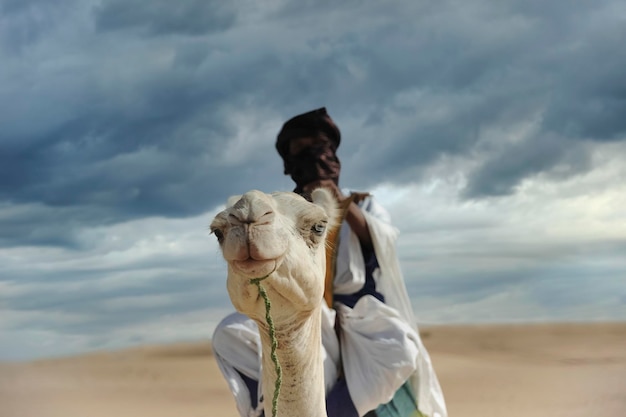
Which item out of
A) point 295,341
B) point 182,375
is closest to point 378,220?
point 295,341

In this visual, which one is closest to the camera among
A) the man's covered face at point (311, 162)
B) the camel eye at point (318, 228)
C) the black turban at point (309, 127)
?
the camel eye at point (318, 228)

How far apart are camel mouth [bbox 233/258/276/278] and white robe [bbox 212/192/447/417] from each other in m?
2.19

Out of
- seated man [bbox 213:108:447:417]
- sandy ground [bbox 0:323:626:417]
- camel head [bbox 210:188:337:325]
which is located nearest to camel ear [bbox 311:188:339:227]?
camel head [bbox 210:188:337:325]

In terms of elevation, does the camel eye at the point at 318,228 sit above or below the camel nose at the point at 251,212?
above

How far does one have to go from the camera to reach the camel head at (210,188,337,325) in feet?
8.34

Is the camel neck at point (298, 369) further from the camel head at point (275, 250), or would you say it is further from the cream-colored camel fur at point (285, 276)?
the camel head at point (275, 250)

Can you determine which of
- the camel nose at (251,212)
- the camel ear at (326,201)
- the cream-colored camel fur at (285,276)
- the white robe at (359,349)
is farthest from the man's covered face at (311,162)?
the camel nose at (251,212)

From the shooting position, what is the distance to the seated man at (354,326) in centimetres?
474

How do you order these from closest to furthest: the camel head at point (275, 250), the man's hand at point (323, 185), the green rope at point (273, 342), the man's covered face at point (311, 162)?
the camel head at point (275, 250), the green rope at point (273, 342), the man's hand at point (323, 185), the man's covered face at point (311, 162)

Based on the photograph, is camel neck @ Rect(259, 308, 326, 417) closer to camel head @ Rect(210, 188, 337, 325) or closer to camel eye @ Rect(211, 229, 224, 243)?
camel head @ Rect(210, 188, 337, 325)

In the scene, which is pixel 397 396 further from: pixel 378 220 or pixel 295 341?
pixel 295 341

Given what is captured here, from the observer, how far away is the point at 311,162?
18.2 feet

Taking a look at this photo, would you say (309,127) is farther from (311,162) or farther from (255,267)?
(255,267)

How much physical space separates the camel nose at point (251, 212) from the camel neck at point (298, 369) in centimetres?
55
